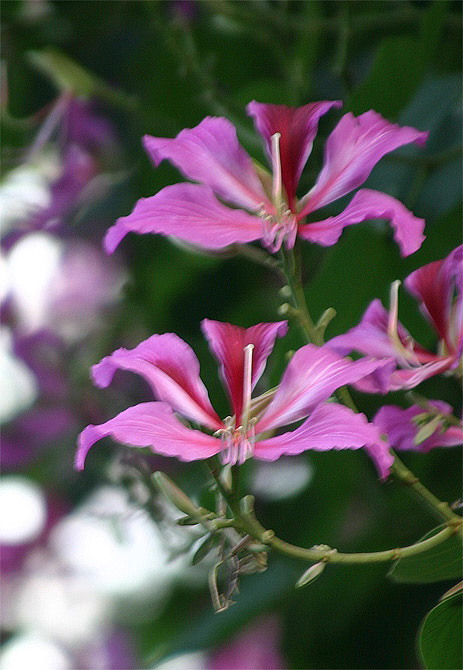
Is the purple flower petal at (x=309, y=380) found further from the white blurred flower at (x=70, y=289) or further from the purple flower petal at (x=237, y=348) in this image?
the white blurred flower at (x=70, y=289)

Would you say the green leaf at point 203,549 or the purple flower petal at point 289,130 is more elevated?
the purple flower petal at point 289,130

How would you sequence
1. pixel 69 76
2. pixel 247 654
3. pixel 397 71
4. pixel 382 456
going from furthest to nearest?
pixel 247 654 < pixel 69 76 < pixel 397 71 < pixel 382 456

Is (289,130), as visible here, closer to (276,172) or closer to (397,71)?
(276,172)

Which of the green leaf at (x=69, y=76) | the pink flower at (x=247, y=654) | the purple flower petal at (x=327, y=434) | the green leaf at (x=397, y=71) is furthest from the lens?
the pink flower at (x=247, y=654)

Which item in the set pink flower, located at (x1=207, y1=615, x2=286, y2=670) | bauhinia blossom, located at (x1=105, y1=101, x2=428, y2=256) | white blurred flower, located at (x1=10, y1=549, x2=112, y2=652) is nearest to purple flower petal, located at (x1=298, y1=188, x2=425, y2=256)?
bauhinia blossom, located at (x1=105, y1=101, x2=428, y2=256)

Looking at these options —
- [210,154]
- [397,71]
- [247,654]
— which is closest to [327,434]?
[210,154]

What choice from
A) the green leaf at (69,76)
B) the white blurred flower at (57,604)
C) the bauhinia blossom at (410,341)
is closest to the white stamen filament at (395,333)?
the bauhinia blossom at (410,341)

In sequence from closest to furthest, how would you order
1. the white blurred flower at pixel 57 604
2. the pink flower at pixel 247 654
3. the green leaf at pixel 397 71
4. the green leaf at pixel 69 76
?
the green leaf at pixel 397 71 < the green leaf at pixel 69 76 < the pink flower at pixel 247 654 < the white blurred flower at pixel 57 604
